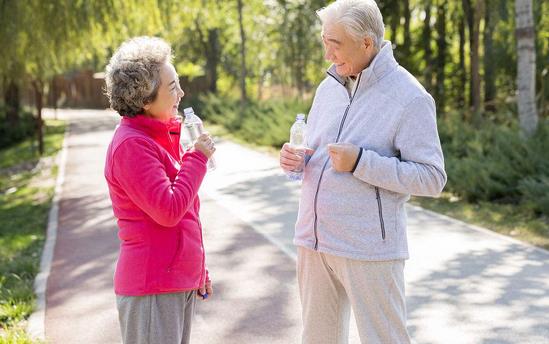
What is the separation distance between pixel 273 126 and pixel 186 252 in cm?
1829

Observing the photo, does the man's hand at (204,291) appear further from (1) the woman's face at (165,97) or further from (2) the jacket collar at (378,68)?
(2) the jacket collar at (378,68)

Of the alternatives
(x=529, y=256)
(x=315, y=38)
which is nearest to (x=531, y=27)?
(x=529, y=256)

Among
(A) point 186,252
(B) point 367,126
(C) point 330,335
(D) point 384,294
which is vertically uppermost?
(B) point 367,126

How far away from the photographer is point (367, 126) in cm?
350

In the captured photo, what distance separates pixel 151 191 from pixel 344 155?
80cm

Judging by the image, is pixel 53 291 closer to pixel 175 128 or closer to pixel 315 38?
pixel 175 128

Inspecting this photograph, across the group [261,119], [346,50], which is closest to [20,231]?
[346,50]

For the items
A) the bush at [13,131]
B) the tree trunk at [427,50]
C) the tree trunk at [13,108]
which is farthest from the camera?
the tree trunk at [13,108]

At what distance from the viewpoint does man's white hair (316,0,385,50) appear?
3.39m

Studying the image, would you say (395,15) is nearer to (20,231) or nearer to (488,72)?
(488,72)

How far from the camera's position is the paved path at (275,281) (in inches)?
238

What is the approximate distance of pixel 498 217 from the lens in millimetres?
10508

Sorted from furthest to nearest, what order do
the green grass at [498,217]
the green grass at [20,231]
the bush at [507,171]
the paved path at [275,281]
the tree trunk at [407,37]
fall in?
the tree trunk at [407,37], the bush at [507,171], the green grass at [498,217], the green grass at [20,231], the paved path at [275,281]

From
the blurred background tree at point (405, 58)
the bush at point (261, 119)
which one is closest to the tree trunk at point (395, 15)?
the blurred background tree at point (405, 58)
